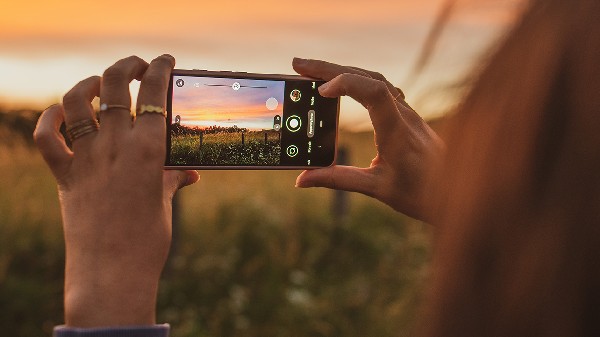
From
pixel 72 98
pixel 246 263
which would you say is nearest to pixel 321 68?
pixel 72 98

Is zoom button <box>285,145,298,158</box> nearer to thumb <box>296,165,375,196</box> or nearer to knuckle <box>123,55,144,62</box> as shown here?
thumb <box>296,165,375,196</box>

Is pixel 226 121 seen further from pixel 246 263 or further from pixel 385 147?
pixel 246 263

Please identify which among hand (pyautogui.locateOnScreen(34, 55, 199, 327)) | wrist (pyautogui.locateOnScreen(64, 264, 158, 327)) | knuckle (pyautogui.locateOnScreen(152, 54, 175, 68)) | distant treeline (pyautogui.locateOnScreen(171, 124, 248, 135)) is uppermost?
knuckle (pyautogui.locateOnScreen(152, 54, 175, 68))

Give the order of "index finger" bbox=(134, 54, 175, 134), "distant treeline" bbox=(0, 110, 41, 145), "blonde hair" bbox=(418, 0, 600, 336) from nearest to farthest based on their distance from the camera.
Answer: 1. "blonde hair" bbox=(418, 0, 600, 336)
2. "index finger" bbox=(134, 54, 175, 134)
3. "distant treeline" bbox=(0, 110, 41, 145)

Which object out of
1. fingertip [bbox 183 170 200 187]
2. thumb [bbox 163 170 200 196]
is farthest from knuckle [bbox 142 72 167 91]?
fingertip [bbox 183 170 200 187]

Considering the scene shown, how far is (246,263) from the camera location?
4859mm

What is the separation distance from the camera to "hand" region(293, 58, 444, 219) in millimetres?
1761

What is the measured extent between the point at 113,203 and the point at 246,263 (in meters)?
3.63

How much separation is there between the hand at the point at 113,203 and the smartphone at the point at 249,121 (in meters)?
0.54

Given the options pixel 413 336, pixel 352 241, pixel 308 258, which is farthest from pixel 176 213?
pixel 413 336

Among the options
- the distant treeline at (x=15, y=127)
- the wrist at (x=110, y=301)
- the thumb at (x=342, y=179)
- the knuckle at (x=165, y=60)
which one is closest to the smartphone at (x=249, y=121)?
the thumb at (x=342, y=179)

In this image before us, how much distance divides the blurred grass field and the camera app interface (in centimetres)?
174

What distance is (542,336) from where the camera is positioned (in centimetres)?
73

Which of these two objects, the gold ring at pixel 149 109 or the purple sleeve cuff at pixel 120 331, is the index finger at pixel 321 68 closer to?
the gold ring at pixel 149 109
